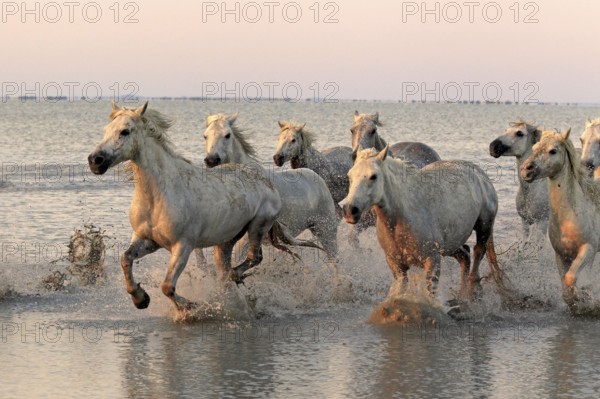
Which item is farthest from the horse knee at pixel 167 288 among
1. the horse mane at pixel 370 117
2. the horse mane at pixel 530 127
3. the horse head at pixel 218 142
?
the horse mane at pixel 370 117

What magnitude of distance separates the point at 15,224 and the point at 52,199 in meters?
5.64

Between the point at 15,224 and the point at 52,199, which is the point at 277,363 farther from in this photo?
the point at 52,199

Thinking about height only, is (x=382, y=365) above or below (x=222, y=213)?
below

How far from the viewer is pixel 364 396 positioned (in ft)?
25.7

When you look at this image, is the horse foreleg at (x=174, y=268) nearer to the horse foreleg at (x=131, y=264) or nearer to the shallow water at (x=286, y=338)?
the horse foreleg at (x=131, y=264)

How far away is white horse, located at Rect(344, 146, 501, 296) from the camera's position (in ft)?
32.6

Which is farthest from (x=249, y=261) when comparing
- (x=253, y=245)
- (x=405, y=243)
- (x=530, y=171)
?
(x=530, y=171)

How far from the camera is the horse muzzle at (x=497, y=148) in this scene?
510 inches

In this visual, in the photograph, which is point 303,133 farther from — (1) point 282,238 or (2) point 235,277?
(2) point 235,277

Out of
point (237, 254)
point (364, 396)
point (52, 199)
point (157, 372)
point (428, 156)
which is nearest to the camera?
point (364, 396)

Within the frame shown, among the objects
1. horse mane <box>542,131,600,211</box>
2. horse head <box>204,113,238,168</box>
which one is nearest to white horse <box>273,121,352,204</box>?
horse head <box>204,113,238,168</box>

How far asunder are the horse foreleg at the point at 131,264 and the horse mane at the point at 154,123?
0.85m

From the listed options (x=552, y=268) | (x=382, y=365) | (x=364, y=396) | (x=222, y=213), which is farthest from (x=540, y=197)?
(x=364, y=396)

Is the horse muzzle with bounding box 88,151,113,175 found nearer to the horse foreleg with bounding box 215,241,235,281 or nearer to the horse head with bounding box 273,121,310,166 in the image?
the horse foreleg with bounding box 215,241,235,281
